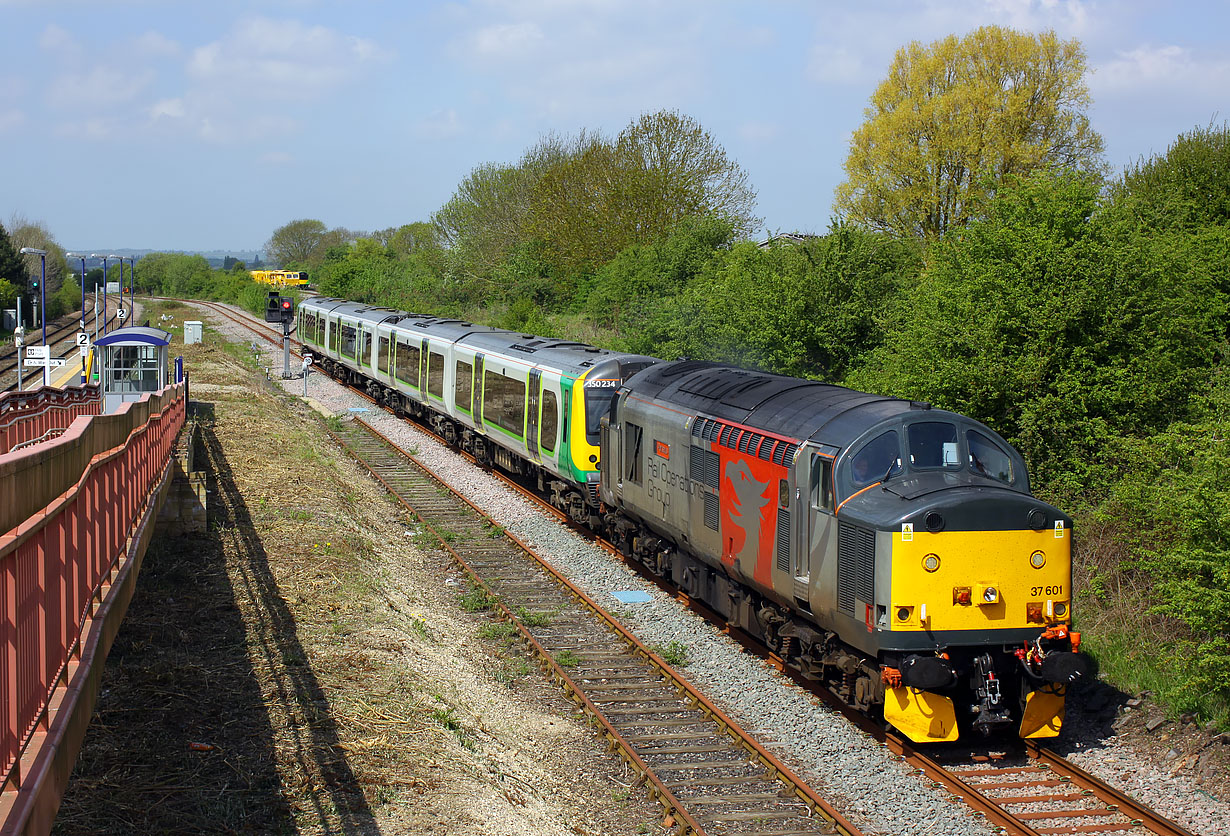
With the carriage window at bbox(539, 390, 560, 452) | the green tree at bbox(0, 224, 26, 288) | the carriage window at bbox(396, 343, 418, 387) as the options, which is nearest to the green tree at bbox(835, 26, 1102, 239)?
the carriage window at bbox(396, 343, 418, 387)

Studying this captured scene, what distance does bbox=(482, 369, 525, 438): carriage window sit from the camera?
2208 centimetres

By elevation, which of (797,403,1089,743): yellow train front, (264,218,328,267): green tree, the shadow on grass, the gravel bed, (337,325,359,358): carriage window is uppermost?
(264,218,328,267): green tree

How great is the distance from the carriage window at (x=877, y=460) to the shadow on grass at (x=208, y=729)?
5423 millimetres

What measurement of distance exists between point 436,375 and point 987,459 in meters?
19.5

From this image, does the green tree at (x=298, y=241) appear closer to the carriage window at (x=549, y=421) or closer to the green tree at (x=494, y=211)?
the green tree at (x=494, y=211)

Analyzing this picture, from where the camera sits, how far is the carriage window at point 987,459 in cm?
1078

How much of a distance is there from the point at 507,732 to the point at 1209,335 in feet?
52.5

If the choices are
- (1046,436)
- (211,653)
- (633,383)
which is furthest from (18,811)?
(1046,436)

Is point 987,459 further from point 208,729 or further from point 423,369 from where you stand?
point 423,369

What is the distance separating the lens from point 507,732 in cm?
1091

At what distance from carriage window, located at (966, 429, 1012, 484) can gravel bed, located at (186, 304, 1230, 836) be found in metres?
2.88

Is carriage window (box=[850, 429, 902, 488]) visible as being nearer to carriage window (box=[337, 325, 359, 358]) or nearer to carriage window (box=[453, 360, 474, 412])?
carriage window (box=[453, 360, 474, 412])

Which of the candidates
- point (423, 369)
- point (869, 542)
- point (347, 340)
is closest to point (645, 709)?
point (869, 542)

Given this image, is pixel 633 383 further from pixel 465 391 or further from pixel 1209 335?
pixel 1209 335
